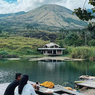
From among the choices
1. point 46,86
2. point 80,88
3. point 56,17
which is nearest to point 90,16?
point 46,86

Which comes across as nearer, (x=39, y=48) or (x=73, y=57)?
(x=73, y=57)

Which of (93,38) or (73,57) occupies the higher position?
(93,38)

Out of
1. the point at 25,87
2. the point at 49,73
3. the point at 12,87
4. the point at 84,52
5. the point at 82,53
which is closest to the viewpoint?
the point at 25,87

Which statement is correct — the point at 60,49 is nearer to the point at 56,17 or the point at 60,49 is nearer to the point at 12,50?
the point at 12,50

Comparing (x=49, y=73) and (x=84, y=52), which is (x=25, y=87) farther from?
(x=84, y=52)

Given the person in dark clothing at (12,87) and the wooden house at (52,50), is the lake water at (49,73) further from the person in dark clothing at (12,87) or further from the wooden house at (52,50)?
the wooden house at (52,50)

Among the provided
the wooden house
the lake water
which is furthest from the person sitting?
the wooden house

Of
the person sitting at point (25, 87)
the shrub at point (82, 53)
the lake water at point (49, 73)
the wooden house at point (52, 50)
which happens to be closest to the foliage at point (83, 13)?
the person sitting at point (25, 87)

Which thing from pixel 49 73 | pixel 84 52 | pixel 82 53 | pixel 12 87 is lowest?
pixel 49 73

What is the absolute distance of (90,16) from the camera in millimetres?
9648

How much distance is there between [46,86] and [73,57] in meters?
34.2

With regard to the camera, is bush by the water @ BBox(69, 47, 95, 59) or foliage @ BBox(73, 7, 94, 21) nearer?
foliage @ BBox(73, 7, 94, 21)

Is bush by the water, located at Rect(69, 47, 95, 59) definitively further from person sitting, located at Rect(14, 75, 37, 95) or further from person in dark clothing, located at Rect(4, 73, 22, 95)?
person sitting, located at Rect(14, 75, 37, 95)

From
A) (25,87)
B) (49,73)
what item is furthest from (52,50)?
(25,87)
